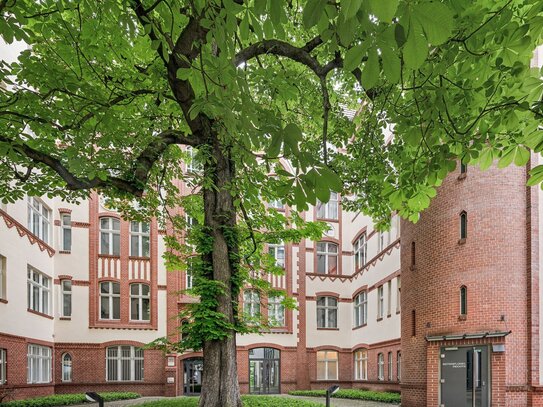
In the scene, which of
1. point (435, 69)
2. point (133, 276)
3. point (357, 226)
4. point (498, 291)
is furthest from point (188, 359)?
point (435, 69)

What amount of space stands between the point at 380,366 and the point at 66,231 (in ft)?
55.8

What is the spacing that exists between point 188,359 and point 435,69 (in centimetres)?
2268

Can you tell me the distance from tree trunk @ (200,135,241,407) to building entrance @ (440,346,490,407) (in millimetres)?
8681

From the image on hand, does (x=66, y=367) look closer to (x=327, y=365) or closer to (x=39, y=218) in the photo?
(x=39, y=218)

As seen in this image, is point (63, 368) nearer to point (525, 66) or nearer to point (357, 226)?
point (357, 226)

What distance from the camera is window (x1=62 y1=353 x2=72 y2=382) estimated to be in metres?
22.0

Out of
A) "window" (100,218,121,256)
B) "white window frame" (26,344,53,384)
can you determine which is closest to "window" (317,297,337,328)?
"window" (100,218,121,256)

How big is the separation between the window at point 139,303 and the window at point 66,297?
2.88 meters

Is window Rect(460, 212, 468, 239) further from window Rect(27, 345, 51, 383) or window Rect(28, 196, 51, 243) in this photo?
window Rect(27, 345, 51, 383)

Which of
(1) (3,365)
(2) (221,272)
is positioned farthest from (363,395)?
(2) (221,272)

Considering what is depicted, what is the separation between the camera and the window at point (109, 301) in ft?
75.7

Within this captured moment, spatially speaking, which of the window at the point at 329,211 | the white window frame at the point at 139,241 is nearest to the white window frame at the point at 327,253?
the window at the point at 329,211

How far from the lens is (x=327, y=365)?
2627 centimetres

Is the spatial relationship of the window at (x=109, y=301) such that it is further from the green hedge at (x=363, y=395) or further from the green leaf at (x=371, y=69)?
the green leaf at (x=371, y=69)
